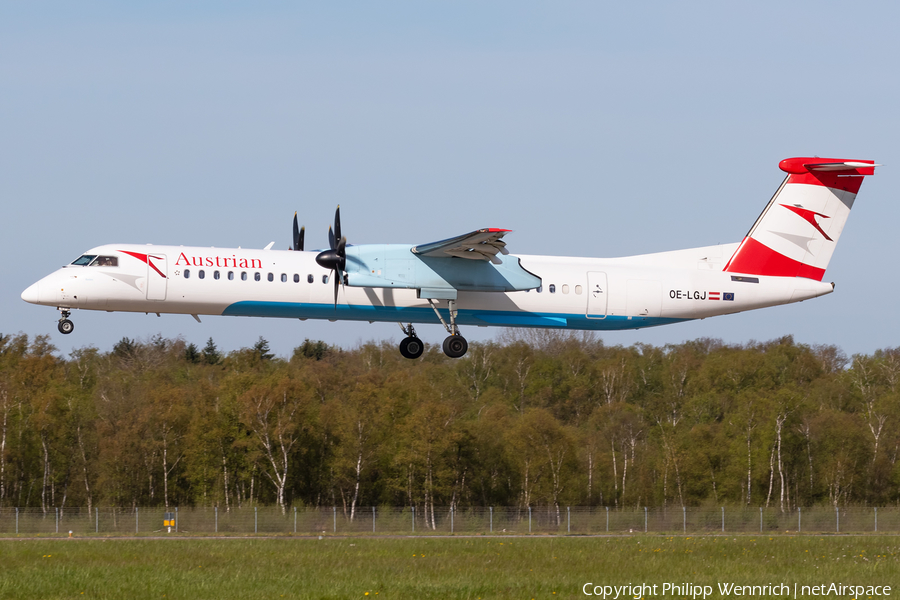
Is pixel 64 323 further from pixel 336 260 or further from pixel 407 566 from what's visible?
pixel 407 566

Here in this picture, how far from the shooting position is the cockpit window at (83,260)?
27594 mm

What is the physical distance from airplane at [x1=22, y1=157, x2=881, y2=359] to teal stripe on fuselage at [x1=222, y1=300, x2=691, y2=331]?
35 millimetres

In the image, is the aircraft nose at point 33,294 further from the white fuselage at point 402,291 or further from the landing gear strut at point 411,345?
the landing gear strut at point 411,345

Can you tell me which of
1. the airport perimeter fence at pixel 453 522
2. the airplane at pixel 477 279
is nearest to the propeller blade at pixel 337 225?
the airplane at pixel 477 279

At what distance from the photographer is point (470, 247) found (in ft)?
90.9

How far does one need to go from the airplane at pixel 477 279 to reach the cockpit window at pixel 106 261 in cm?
4

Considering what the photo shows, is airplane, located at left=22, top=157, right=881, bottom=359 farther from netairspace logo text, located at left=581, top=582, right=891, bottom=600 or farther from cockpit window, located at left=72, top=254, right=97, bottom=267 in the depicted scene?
netairspace logo text, located at left=581, top=582, right=891, bottom=600

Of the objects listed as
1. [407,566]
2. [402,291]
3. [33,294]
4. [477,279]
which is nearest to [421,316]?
[402,291]

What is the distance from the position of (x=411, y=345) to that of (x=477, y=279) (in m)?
3.09

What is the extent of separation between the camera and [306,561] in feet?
96.8

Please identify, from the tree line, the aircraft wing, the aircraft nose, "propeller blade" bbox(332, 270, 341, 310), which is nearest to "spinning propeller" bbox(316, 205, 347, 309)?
"propeller blade" bbox(332, 270, 341, 310)

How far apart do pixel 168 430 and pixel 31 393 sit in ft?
33.2

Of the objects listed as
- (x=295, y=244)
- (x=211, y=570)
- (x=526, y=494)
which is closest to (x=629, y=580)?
(x=211, y=570)

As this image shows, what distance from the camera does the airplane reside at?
27.4m
